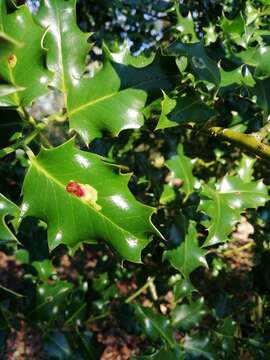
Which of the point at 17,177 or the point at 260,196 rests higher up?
the point at 260,196

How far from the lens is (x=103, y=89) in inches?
38.2

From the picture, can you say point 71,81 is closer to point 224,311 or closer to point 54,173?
point 54,173

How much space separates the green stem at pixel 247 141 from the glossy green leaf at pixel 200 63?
0.12 m

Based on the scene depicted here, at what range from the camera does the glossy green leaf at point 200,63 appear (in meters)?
0.97

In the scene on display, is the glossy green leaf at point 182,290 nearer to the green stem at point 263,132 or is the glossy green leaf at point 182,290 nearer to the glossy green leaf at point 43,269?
the glossy green leaf at point 43,269

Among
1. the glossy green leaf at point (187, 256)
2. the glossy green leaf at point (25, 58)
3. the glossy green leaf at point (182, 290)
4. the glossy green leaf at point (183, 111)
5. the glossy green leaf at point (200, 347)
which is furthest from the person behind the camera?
the glossy green leaf at point (182, 290)

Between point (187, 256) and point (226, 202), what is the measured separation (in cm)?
21

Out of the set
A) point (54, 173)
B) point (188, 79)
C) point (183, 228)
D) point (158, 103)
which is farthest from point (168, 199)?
point (54, 173)

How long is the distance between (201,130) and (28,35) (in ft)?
1.43

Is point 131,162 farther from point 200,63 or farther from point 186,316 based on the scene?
point 200,63

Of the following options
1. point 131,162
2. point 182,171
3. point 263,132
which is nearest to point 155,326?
point 182,171

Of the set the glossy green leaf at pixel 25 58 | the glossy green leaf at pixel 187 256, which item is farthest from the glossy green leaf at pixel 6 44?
the glossy green leaf at pixel 187 256

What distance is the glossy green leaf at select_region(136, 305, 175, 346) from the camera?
5.20 feet

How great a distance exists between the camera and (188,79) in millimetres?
1146
